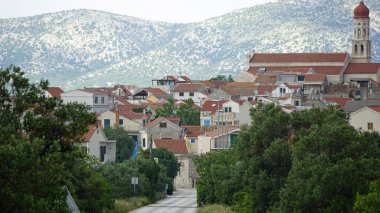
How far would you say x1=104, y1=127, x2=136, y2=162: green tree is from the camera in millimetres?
123669

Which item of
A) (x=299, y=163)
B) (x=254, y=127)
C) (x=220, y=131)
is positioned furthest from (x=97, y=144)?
(x=299, y=163)

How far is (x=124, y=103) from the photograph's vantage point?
7126 inches

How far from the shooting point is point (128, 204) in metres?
84.8

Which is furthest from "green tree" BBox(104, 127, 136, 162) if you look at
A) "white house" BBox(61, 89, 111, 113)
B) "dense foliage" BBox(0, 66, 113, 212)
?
"dense foliage" BBox(0, 66, 113, 212)

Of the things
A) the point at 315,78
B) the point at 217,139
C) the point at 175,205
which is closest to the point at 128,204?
the point at 175,205

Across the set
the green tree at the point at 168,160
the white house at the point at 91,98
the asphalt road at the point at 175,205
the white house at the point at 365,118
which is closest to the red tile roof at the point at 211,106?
the white house at the point at 91,98

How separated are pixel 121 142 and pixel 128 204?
41279mm

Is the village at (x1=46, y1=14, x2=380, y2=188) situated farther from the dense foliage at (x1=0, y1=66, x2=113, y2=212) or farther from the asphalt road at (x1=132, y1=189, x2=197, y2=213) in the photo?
the dense foliage at (x1=0, y1=66, x2=113, y2=212)

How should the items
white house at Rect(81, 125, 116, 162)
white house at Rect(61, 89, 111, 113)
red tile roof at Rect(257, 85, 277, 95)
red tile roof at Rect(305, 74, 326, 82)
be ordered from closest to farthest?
white house at Rect(81, 125, 116, 162), white house at Rect(61, 89, 111, 113), red tile roof at Rect(257, 85, 277, 95), red tile roof at Rect(305, 74, 326, 82)

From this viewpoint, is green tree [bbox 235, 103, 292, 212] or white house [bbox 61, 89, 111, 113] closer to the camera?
green tree [bbox 235, 103, 292, 212]

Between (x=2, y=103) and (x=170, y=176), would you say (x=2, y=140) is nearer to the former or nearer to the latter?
(x=2, y=103)

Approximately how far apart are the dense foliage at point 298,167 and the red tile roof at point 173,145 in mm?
42419

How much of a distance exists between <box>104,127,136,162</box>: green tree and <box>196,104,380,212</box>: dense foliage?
34.6 meters

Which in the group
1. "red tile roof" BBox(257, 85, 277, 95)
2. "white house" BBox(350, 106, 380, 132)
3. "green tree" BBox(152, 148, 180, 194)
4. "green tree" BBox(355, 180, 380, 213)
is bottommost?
"green tree" BBox(355, 180, 380, 213)
